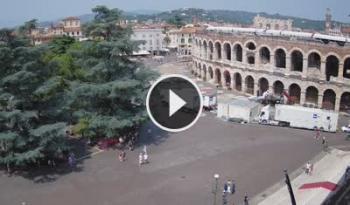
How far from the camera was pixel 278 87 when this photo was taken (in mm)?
54938

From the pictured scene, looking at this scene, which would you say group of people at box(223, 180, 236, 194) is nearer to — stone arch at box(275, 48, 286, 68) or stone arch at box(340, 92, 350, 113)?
stone arch at box(340, 92, 350, 113)

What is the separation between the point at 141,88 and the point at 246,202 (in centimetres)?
1511

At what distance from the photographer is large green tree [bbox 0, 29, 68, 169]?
2856cm

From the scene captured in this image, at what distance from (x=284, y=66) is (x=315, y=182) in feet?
103

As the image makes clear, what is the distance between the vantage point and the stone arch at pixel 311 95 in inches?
1992

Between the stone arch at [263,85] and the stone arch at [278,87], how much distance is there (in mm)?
1596

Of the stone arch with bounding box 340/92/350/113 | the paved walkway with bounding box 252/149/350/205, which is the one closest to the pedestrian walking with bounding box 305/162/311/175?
the paved walkway with bounding box 252/149/350/205

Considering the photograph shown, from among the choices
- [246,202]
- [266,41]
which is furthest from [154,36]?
[246,202]

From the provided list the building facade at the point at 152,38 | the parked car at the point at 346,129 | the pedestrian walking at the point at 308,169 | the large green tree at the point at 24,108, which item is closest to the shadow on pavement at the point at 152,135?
the large green tree at the point at 24,108

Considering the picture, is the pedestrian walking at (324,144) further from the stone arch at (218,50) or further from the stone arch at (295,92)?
the stone arch at (218,50)

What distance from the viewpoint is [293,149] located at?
35.4m

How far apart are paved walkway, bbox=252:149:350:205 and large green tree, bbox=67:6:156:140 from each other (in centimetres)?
1352

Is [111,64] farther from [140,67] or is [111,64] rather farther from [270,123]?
[270,123]

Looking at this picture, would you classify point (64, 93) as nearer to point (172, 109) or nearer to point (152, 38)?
point (172, 109)
